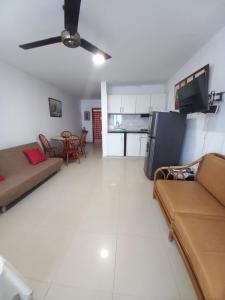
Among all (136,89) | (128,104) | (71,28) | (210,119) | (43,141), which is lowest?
(43,141)

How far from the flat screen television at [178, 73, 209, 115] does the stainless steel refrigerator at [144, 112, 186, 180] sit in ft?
1.30

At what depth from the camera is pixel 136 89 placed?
518cm

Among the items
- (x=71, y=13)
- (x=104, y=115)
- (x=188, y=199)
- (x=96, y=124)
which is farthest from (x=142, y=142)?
(x=71, y=13)

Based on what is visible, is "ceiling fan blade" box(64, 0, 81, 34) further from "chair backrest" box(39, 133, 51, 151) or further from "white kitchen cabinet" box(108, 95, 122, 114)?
"white kitchen cabinet" box(108, 95, 122, 114)

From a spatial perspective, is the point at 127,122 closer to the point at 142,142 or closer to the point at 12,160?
the point at 142,142

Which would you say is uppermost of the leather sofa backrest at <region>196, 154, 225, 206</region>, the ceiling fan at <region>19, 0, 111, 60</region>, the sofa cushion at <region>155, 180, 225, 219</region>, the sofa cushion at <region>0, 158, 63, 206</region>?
the ceiling fan at <region>19, 0, 111, 60</region>

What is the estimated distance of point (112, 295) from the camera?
1.15 metres

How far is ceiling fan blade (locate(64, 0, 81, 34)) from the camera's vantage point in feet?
3.83

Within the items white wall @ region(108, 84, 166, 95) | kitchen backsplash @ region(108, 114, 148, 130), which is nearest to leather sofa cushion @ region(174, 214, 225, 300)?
kitchen backsplash @ region(108, 114, 148, 130)

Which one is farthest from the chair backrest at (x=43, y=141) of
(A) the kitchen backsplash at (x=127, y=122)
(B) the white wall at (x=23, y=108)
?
(A) the kitchen backsplash at (x=127, y=122)

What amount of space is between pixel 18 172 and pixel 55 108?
9.99ft

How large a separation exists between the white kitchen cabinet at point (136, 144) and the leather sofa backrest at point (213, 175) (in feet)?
9.76

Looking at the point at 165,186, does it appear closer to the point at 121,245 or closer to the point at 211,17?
the point at 121,245

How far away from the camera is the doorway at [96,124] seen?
8225 mm
